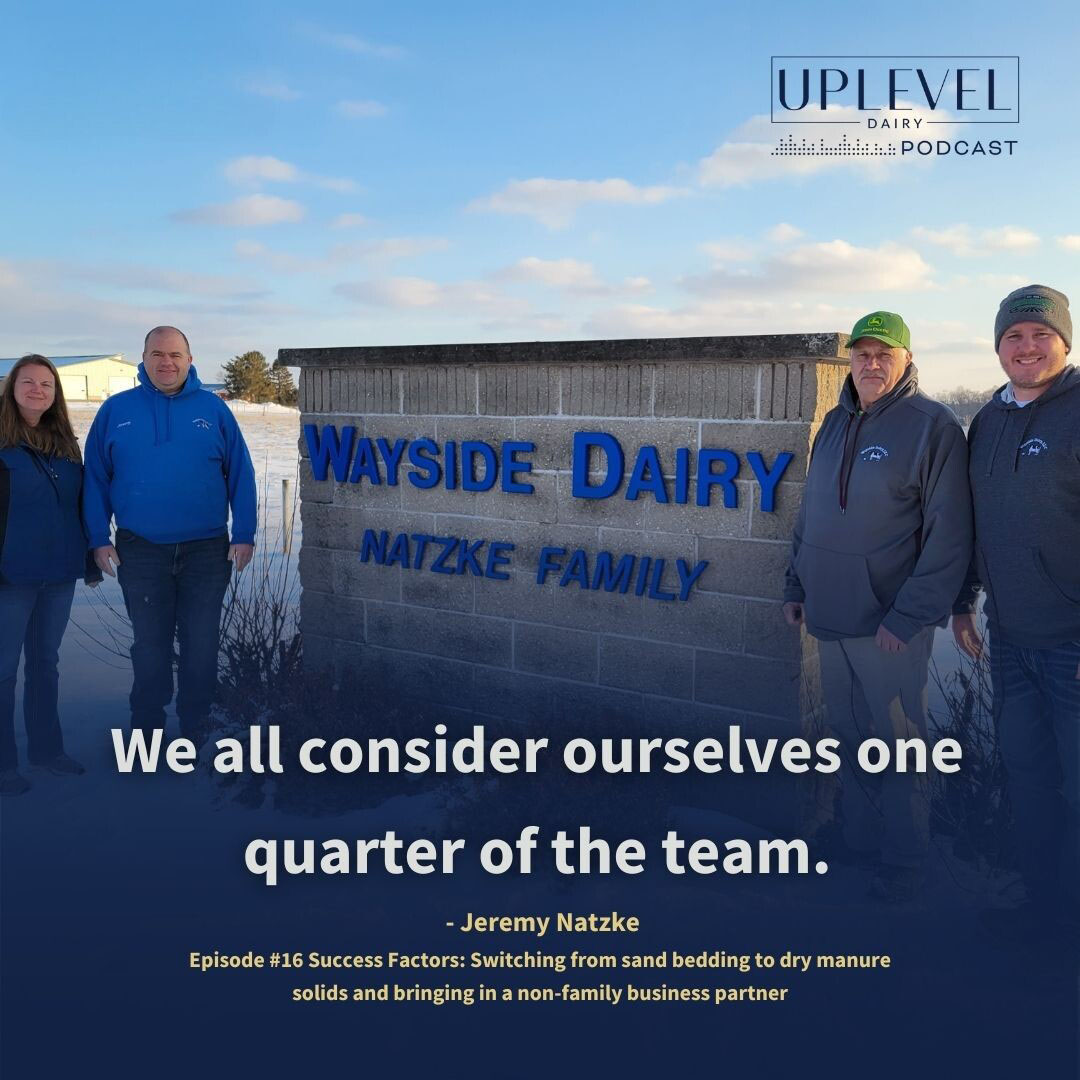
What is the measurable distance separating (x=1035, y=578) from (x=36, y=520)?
3.94m

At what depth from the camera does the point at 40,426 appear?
14.9 ft

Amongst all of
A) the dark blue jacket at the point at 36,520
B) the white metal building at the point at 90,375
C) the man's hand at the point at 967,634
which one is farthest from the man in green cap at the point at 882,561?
the white metal building at the point at 90,375

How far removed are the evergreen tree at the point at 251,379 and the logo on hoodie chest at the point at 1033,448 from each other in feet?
147

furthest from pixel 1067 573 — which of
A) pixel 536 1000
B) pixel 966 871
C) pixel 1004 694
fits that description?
pixel 536 1000

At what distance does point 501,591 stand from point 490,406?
0.93m

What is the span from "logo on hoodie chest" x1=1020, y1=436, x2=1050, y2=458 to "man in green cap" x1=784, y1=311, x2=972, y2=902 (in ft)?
0.69

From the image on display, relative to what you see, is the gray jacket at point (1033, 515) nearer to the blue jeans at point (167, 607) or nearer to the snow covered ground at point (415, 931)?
the snow covered ground at point (415, 931)

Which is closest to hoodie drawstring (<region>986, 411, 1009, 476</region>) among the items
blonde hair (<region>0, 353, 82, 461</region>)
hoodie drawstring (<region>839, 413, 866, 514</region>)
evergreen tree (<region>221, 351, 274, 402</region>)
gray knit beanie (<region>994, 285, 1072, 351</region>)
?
gray knit beanie (<region>994, 285, 1072, 351</region>)

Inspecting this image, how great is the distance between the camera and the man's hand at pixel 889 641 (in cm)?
350

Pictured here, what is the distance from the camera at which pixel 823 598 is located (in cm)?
373

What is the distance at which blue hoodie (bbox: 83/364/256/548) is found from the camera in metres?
4.74

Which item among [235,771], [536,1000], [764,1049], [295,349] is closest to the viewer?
[764,1049]

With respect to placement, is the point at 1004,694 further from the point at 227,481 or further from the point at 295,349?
the point at 295,349

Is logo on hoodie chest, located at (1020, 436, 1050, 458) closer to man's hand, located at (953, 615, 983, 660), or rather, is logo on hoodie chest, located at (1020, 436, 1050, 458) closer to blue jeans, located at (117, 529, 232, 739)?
man's hand, located at (953, 615, 983, 660)
